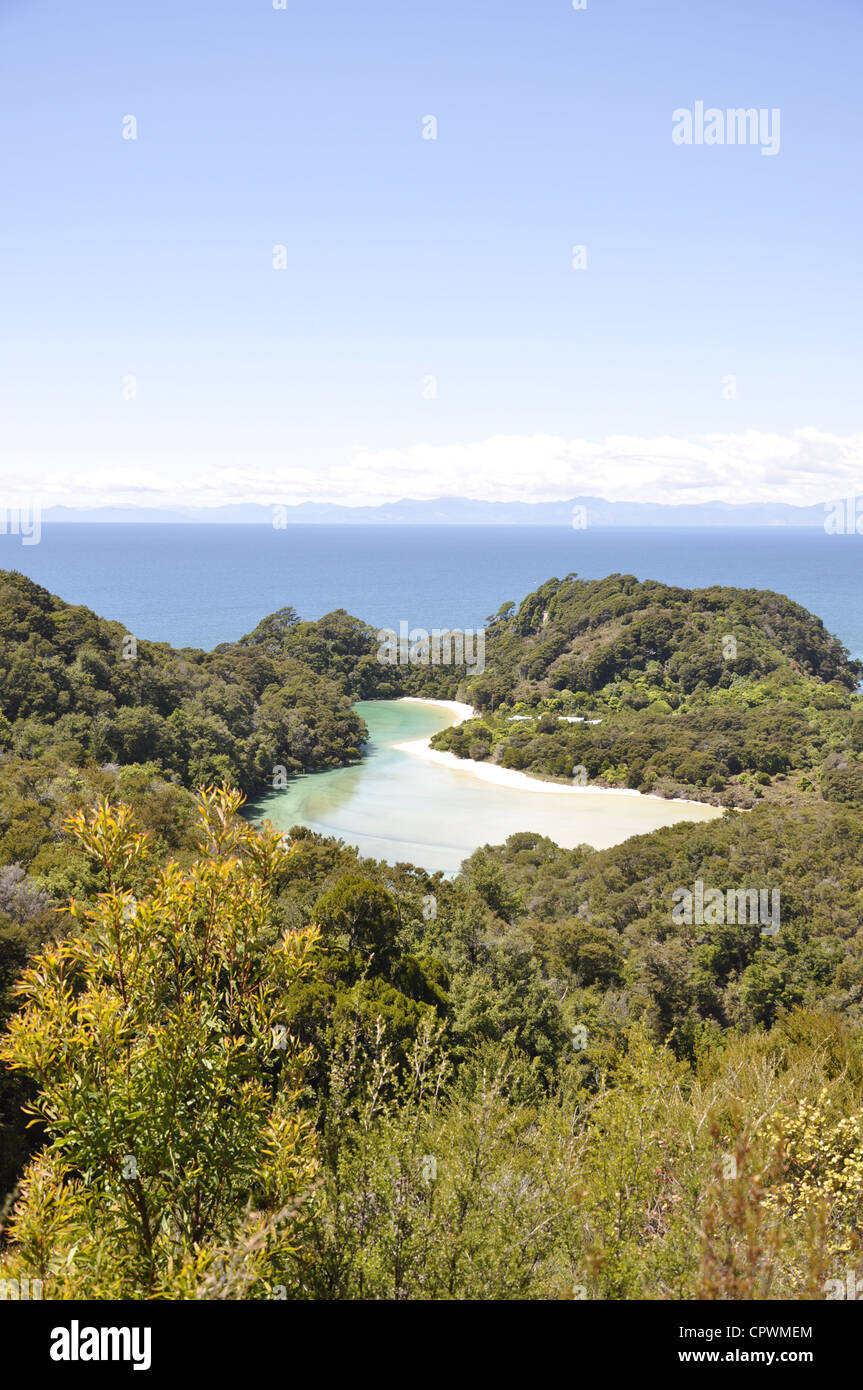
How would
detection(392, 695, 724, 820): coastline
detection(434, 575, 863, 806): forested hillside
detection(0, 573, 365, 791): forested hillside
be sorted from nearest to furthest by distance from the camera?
detection(0, 573, 365, 791): forested hillside
detection(392, 695, 724, 820): coastline
detection(434, 575, 863, 806): forested hillside

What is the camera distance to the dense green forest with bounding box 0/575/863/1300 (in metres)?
3.92

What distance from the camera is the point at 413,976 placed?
564 inches

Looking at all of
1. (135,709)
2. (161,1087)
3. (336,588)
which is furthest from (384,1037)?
(336,588)

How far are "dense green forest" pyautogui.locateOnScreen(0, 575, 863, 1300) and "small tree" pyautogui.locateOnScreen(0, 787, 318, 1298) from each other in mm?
19

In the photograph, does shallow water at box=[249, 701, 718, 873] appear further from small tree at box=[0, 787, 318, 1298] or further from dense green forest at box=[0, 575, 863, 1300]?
small tree at box=[0, 787, 318, 1298]

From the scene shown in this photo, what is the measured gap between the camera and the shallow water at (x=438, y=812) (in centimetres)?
3256

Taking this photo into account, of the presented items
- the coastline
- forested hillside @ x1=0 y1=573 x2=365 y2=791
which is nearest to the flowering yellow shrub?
forested hillside @ x1=0 y1=573 x2=365 y2=791

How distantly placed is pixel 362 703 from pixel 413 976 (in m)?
51.8

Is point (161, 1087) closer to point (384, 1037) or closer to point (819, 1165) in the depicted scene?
point (819, 1165)

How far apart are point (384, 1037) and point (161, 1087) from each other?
26.8ft

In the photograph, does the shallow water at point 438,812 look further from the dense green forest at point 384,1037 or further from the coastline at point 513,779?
the dense green forest at point 384,1037

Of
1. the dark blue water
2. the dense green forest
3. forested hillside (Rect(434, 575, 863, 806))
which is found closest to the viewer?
the dense green forest

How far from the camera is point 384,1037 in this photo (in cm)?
1152
